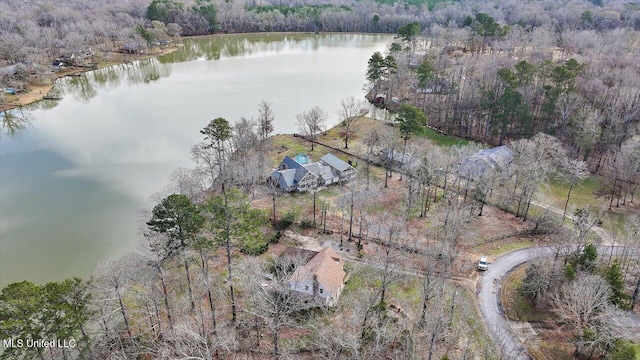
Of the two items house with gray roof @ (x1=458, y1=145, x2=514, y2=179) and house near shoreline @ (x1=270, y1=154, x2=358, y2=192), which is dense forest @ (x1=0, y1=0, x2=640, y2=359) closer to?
house with gray roof @ (x1=458, y1=145, x2=514, y2=179)

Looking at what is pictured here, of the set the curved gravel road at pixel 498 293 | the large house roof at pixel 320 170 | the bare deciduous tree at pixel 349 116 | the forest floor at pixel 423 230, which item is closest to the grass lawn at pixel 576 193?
the forest floor at pixel 423 230

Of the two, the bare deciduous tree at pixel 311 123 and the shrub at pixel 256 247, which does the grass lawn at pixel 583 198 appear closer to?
the bare deciduous tree at pixel 311 123

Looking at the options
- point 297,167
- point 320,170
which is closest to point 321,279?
point 297,167

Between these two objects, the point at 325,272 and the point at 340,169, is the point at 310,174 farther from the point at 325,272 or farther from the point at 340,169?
the point at 325,272

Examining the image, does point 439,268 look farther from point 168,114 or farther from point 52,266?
point 168,114

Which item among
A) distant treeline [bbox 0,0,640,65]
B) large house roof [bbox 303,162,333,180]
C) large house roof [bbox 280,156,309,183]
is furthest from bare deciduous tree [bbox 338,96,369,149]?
distant treeline [bbox 0,0,640,65]

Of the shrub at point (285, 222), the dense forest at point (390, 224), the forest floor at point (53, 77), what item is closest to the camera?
the dense forest at point (390, 224)

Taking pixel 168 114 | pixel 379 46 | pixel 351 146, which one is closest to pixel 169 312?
pixel 351 146
